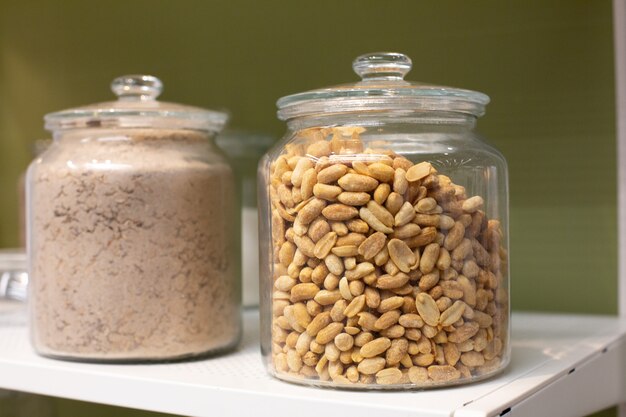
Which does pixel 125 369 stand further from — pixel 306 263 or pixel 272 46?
pixel 272 46

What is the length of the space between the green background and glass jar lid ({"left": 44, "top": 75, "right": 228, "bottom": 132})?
285 millimetres

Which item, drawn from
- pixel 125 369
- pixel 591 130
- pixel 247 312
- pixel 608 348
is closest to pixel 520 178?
pixel 591 130

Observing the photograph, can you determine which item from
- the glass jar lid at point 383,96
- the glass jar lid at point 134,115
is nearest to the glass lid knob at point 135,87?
the glass jar lid at point 134,115

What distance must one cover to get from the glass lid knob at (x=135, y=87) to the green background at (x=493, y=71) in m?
0.28

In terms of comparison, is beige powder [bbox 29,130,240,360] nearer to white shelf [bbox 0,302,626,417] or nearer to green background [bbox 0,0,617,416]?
white shelf [bbox 0,302,626,417]

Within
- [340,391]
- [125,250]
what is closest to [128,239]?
[125,250]

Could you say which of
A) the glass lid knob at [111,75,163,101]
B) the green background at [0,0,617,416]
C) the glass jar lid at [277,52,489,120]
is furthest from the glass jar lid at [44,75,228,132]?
the green background at [0,0,617,416]

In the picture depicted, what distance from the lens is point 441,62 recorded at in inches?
38.3

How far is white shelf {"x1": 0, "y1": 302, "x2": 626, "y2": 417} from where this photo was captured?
1.83ft

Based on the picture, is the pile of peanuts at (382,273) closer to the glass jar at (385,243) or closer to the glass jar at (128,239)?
the glass jar at (385,243)

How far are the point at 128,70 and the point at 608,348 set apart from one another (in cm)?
77

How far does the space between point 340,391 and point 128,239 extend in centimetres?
24

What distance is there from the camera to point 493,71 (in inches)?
37.1

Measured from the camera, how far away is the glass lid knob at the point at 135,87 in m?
0.79
